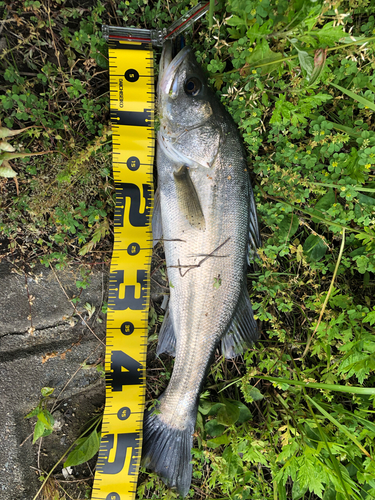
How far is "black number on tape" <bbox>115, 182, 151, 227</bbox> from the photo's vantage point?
2.67 m

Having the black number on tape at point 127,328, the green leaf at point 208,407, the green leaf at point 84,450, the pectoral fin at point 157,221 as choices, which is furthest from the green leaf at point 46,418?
the pectoral fin at point 157,221

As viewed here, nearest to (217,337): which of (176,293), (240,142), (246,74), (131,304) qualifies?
(176,293)

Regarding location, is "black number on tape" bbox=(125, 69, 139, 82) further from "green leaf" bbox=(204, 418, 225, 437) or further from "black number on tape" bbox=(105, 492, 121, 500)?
"black number on tape" bbox=(105, 492, 121, 500)

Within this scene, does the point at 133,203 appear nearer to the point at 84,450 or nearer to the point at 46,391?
the point at 46,391

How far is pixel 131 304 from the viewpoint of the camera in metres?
2.72

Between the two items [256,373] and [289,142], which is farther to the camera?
[256,373]

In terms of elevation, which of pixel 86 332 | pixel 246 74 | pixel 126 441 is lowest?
pixel 126 441

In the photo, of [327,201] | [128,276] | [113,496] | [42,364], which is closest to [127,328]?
[128,276]

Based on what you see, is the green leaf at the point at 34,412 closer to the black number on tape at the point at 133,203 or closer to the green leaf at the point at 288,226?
the black number on tape at the point at 133,203

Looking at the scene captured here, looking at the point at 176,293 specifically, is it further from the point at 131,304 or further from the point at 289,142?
the point at 289,142

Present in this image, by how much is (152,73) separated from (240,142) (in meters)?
0.99

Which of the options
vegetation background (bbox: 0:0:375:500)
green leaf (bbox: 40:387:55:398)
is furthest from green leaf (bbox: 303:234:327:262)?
green leaf (bbox: 40:387:55:398)

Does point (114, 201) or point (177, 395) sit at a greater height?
point (114, 201)

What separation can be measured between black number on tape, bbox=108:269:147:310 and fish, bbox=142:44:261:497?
278 millimetres
